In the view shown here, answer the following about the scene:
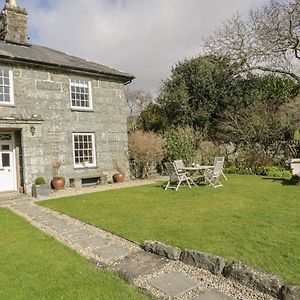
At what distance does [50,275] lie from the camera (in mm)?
4520

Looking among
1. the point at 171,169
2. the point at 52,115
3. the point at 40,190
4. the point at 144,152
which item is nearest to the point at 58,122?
the point at 52,115

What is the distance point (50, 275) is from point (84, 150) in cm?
1138

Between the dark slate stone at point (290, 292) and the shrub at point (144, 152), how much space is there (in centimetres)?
1373

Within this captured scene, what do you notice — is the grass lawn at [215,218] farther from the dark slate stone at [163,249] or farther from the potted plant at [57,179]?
the potted plant at [57,179]

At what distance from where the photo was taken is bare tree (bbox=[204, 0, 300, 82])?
20.6 m

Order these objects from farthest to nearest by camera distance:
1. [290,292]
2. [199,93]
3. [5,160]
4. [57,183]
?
[199,93]
[57,183]
[5,160]
[290,292]

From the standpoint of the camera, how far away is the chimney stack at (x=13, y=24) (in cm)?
1570

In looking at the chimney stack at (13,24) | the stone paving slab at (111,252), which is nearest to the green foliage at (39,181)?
the chimney stack at (13,24)

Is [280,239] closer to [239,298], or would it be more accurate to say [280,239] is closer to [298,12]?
[239,298]

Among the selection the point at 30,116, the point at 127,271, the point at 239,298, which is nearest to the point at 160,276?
the point at 127,271

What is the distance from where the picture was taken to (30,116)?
1358 cm

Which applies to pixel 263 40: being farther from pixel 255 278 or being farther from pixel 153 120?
pixel 255 278

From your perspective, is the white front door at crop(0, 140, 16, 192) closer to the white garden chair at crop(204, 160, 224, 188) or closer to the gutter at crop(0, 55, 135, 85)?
the gutter at crop(0, 55, 135, 85)

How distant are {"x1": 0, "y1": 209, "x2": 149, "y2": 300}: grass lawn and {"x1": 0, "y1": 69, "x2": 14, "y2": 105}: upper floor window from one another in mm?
8505
